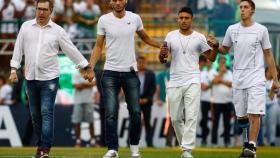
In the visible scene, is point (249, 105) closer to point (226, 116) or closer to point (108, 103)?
point (108, 103)

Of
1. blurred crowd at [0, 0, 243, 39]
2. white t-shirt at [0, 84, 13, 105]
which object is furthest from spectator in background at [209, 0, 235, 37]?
white t-shirt at [0, 84, 13, 105]

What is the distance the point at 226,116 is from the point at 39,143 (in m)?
11.6

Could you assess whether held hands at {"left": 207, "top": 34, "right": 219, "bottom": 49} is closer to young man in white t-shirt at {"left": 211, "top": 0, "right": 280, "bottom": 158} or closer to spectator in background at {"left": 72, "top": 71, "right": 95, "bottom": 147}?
young man in white t-shirt at {"left": 211, "top": 0, "right": 280, "bottom": 158}

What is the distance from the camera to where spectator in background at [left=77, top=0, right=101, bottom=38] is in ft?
91.3

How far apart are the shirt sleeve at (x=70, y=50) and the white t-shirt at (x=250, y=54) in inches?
101

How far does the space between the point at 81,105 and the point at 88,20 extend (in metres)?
2.81

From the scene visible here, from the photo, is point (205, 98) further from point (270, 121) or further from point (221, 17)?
point (221, 17)

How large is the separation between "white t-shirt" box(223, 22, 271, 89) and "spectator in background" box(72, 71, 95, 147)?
9.05m

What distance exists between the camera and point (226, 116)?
27172mm

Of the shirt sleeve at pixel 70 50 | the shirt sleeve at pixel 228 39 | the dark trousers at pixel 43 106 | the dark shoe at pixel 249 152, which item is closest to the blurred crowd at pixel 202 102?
the shirt sleeve at pixel 228 39

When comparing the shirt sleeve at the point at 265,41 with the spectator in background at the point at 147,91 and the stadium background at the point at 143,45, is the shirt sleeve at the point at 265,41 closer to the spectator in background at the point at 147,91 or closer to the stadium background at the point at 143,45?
the spectator in background at the point at 147,91

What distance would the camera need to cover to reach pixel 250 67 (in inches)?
676

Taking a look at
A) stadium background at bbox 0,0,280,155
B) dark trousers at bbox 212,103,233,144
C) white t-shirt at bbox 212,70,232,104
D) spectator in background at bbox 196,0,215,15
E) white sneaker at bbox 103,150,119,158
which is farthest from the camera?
spectator in background at bbox 196,0,215,15

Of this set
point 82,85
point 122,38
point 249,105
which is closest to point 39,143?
point 122,38
